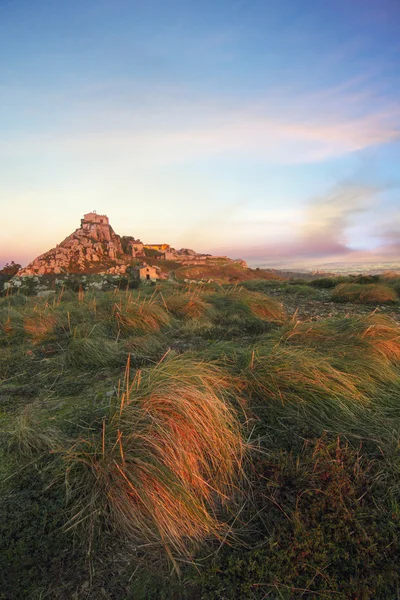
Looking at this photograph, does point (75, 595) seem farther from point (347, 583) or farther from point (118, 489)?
point (347, 583)

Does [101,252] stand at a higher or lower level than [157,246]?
lower

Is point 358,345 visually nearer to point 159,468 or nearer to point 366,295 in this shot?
point 159,468

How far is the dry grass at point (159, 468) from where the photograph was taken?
172cm

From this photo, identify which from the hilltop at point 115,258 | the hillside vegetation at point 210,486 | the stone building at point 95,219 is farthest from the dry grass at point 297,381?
the stone building at point 95,219

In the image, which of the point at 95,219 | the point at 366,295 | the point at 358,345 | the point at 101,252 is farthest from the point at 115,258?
the point at 358,345

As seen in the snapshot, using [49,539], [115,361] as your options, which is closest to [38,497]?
[49,539]

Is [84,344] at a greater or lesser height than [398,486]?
greater

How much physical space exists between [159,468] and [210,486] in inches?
13.4

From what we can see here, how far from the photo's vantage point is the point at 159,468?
1883 millimetres

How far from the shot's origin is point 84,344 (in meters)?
4.51

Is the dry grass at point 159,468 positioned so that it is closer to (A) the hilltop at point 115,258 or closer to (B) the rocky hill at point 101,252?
(A) the hilltop at point 115,258

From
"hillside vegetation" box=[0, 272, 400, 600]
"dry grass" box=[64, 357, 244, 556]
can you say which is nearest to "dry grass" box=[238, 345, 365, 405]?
"hillside vegetation" box=[0, 272, 400, 600]

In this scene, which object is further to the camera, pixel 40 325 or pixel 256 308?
pixel 256 308

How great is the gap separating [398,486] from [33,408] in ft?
10.2
